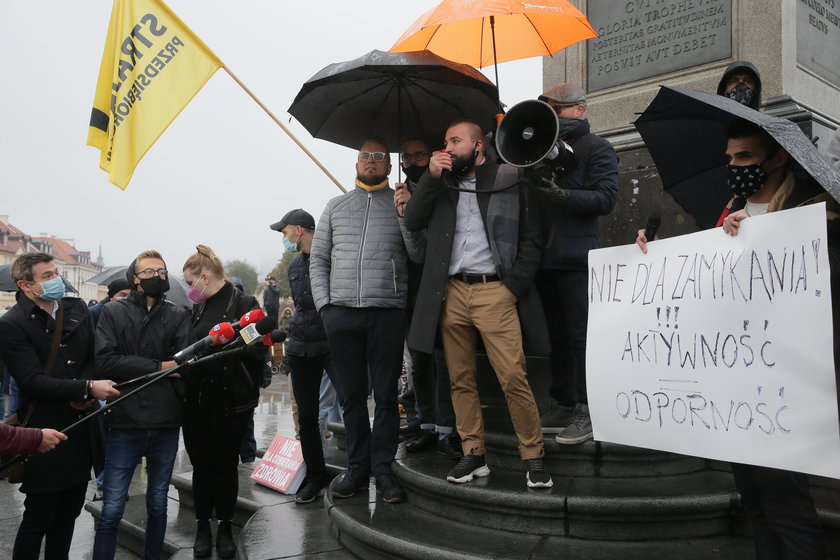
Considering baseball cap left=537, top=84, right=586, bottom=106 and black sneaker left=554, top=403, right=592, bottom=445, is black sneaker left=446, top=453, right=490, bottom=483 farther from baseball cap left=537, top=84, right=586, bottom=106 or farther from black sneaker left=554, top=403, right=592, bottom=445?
baseball cap left=537, top=84, right=586, bottom=106

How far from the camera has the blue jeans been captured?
160 inches

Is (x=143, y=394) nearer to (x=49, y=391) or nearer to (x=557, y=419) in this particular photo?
(x=49, y=391)

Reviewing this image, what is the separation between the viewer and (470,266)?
12.9 ft

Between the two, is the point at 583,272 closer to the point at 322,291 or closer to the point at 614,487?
→ the point at 614,487

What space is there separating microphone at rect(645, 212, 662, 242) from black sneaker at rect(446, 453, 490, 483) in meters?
1.63

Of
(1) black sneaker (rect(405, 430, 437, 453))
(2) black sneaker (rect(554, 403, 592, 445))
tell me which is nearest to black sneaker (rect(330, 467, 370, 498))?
(1) black sneaker (rect(405, 430, 437, 453))

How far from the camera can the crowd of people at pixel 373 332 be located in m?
3.90

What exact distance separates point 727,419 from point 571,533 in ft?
4.13

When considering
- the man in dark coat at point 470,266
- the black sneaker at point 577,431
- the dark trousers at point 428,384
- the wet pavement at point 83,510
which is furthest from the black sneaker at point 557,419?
the wet pavement at point 83,510

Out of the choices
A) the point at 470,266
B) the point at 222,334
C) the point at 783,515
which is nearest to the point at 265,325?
the point at 222,334

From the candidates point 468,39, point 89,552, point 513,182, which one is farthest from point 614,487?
point 89,552

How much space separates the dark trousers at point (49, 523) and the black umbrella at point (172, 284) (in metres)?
4.23

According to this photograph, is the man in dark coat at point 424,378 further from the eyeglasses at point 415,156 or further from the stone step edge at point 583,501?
the stone step edge at point 583,501

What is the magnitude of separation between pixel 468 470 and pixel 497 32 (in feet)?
10.4
